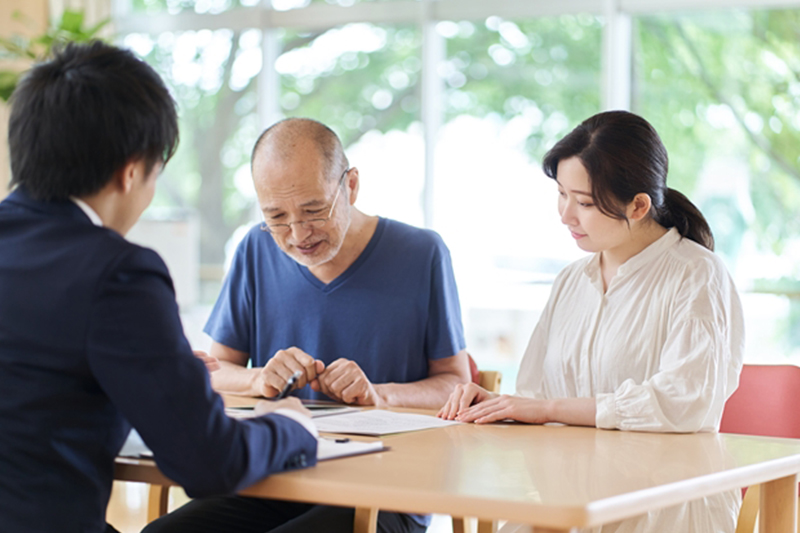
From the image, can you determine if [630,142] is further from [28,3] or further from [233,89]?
[28,3]

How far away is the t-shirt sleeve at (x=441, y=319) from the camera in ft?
7.54

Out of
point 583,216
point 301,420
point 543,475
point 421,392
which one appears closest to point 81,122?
point 301,420

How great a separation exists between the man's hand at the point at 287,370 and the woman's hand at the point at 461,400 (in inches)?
11.7

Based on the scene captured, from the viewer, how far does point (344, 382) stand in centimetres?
196

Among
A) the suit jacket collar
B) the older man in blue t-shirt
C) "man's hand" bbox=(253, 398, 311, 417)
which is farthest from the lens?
the older man in blue t-shirt

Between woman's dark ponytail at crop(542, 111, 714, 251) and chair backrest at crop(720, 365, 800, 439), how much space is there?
20.5 inches

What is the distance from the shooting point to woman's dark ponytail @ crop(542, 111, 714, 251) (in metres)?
1.88

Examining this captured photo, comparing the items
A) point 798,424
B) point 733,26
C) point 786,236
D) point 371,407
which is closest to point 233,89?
point 733,26

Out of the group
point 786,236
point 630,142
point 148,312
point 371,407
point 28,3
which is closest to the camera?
point 148,312

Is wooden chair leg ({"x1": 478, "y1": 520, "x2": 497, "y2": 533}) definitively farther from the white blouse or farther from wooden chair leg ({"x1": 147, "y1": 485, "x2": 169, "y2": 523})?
wooden chair leg ({"x1": 147, "y1": 485, "x2": 169, "y2": 523})

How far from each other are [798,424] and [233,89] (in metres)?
4.33

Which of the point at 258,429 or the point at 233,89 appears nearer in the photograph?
the point at 258,429

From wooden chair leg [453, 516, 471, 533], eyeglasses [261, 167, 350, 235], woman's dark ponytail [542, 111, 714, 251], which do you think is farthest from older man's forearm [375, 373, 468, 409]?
woman's dark ponytail [542, 111, 714, 251]

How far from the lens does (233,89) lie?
5574mm
